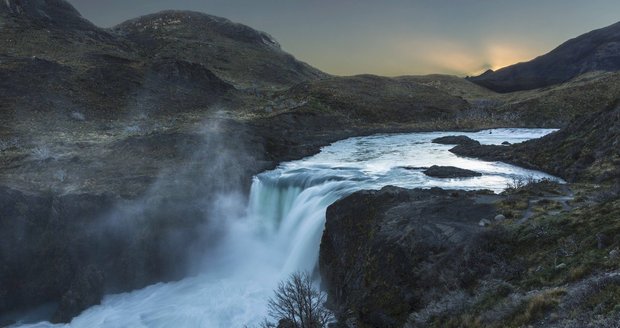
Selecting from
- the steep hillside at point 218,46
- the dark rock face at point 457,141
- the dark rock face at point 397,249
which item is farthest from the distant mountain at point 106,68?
the dark rock face at point 397,249

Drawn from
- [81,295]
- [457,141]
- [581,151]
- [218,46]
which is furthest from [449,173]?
[218,46]

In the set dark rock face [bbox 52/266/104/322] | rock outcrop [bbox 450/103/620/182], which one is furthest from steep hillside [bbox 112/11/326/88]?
dark rock face [bbox 52/266/104/322]

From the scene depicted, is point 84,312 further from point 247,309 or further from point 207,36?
point 207,36

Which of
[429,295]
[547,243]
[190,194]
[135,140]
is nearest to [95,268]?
[190,194]

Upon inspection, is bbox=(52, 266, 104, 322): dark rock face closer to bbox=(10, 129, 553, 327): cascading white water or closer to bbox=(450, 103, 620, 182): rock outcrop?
bbox=(10, 129, 553, 327): cascading white water

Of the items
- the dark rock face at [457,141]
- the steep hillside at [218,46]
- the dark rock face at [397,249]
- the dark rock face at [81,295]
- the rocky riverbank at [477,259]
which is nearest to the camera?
the rocky riverbank at [477,259]

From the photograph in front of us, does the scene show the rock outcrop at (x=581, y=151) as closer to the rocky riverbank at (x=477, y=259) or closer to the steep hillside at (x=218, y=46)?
the rocky riverbank at (x=477, y=259)

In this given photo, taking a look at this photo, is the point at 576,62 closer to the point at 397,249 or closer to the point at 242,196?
the point at 242,196
